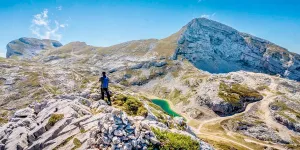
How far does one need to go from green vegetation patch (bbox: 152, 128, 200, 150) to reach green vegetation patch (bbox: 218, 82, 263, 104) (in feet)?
477

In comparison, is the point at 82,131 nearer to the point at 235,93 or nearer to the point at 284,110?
the point at 284,110

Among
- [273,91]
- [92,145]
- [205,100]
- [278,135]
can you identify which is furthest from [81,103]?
[273,91]

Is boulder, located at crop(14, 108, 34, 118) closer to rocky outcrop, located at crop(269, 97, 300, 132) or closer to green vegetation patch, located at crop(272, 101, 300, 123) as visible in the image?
rocky outcrop, located at crop(269, 97, 300, 132)

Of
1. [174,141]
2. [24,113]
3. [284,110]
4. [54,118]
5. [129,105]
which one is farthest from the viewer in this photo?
[284,110]

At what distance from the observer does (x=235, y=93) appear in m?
180

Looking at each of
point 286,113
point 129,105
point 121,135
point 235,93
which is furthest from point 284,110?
point 121,135

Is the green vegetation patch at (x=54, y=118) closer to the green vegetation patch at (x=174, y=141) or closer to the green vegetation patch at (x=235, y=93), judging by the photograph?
the green vegetation patch at (x=174, y=141)

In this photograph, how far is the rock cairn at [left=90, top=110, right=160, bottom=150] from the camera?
26250 mm

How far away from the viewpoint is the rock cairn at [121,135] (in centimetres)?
2625

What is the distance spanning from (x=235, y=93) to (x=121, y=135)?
6742 inches

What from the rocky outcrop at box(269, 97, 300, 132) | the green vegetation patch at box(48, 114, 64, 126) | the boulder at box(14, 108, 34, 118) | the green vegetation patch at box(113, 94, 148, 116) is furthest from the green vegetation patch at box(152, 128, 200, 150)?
the rocky outcrop at box(269, 97, 300, 132)

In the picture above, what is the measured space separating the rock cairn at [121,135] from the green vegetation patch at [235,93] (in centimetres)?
15065

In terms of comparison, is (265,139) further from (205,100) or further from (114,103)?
(114,103)

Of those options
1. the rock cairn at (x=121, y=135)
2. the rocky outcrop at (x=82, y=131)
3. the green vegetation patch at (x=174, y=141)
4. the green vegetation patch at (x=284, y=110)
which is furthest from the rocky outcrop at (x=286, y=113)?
the rock cairn at (x=121, y=135)
